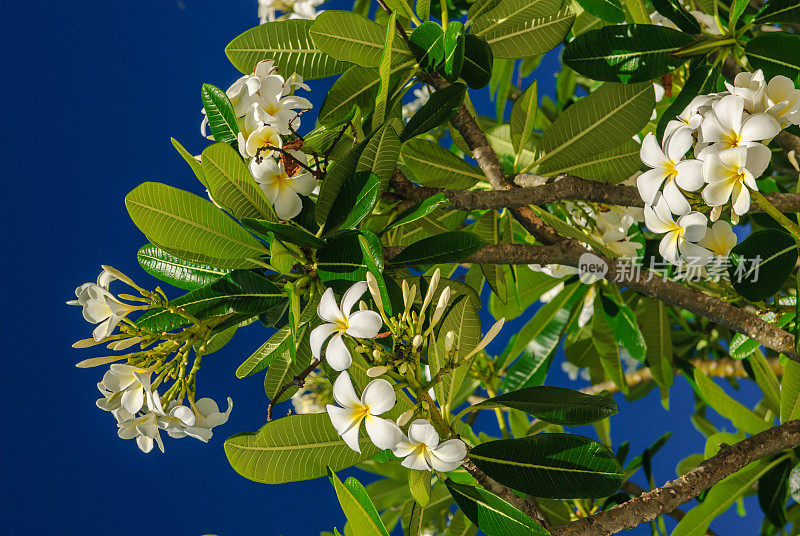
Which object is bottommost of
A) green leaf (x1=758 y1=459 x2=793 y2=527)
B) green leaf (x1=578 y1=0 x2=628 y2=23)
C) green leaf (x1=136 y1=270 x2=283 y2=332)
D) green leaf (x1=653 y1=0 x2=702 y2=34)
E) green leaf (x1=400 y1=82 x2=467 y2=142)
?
green leaf (x1=758 y1=459 x2=793 y2=527)

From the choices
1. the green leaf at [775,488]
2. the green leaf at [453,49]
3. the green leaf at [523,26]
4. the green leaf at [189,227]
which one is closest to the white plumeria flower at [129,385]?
the green leaf at [189,227]

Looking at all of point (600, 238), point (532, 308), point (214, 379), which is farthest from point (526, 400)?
point (532, 308)

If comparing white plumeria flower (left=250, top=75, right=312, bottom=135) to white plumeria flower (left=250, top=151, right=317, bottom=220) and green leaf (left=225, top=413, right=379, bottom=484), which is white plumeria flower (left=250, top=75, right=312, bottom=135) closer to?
white plumeria flower (left=250, top=151, right=317, bottom=220)

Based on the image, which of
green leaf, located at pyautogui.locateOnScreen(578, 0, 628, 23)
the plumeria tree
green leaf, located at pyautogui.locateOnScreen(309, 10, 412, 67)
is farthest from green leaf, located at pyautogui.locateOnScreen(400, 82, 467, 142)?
green leaf, located at pyautogui.locateOnScreen(578, 0, 628, 23)

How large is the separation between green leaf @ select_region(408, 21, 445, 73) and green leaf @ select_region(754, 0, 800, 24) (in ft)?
1.37

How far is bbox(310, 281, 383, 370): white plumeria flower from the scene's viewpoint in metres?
0.53

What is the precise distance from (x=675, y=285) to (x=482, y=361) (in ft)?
2.14

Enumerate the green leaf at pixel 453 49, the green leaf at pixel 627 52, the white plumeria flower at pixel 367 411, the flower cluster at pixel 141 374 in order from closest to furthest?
the white plumeria flower at pixel 367 411 → the flower cluster at pixel 141 374 → the green leaf at pixel 453 49 → the green leaf at pixel 627 52

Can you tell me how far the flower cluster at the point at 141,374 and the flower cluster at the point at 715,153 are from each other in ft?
1.64

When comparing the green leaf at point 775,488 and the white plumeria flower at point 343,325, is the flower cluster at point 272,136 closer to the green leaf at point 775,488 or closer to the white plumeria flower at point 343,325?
the white plumeria flower at point 343,325

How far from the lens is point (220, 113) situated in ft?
2.34

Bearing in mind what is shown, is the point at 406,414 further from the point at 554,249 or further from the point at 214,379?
the point at 214,379

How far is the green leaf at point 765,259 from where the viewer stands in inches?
28.6

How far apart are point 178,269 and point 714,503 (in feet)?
2.61
